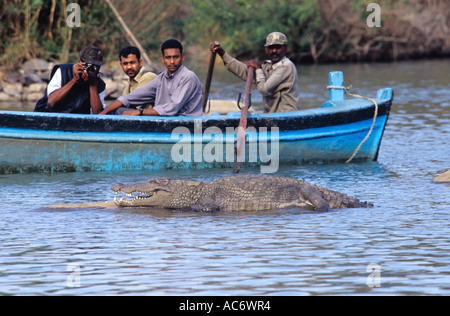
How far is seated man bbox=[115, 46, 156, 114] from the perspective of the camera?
1139cm

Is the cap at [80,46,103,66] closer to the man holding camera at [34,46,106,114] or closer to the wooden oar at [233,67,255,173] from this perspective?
the man holding camera at [34,46,106,114]

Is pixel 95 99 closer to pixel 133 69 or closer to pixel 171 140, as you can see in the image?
pixel 133 69

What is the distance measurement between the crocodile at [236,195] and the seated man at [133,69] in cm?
306

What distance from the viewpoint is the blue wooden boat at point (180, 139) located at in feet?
36.0

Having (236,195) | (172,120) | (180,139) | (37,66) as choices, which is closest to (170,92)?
(172,120)

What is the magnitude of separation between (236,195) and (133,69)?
11.5 ft

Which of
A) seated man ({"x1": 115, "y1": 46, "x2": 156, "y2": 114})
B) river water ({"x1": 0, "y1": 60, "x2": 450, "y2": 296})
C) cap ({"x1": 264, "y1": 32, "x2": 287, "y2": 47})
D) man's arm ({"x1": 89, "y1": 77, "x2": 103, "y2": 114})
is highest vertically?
Answer: cap ({"x1": 264, "y1": 32, "x2": 287, "y2": 47})

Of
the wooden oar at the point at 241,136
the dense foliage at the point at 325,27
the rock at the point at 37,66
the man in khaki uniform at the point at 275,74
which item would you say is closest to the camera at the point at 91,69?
the man in khaki uniform at the point at 275,74

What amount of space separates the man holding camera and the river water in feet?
3.14

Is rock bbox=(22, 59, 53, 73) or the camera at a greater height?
the camera

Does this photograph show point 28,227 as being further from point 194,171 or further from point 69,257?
point 194,171

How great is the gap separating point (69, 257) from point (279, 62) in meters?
5.87

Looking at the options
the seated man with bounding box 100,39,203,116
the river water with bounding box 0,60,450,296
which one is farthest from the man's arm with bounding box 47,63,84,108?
the river water with bounding box 0,60,450,296
